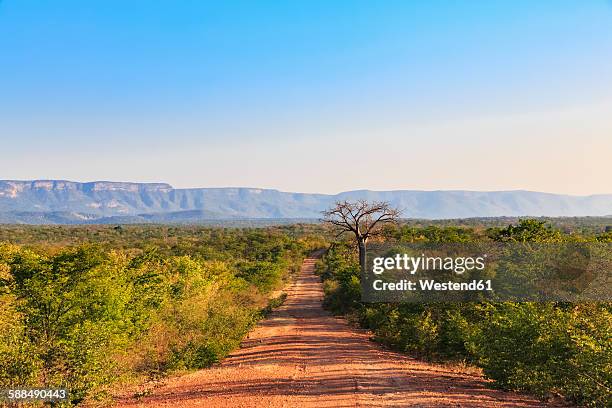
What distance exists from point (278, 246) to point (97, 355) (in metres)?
65.1

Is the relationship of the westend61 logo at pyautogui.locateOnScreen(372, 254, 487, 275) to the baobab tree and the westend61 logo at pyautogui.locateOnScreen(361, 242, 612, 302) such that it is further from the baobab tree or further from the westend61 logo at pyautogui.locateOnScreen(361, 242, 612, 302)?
the baobab tree

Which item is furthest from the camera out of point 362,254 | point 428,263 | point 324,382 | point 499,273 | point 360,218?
point 360,218

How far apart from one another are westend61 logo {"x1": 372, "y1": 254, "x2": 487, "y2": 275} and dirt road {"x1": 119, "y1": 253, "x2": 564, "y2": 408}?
13.1ft

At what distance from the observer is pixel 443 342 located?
19125mm

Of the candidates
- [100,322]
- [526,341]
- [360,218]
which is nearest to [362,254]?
[360,218]

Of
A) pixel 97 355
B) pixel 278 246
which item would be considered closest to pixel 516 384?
pixel 97 355

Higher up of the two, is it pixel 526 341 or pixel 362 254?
pixel 362 254

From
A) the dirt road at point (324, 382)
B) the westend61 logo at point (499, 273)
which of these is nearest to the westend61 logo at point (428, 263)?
the westend61 logo at point (499, 273)

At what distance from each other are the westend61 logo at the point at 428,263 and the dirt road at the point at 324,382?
4.01m

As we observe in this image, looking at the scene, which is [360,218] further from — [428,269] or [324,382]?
[324,382]

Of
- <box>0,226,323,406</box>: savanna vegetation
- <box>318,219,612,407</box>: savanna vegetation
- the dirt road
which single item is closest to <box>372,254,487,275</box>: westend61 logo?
<box>318,219,612,407</box>: savanna vegetation

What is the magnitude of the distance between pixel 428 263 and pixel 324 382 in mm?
9196

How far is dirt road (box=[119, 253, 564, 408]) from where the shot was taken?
1351 centimetres

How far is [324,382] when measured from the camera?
15531 mm
